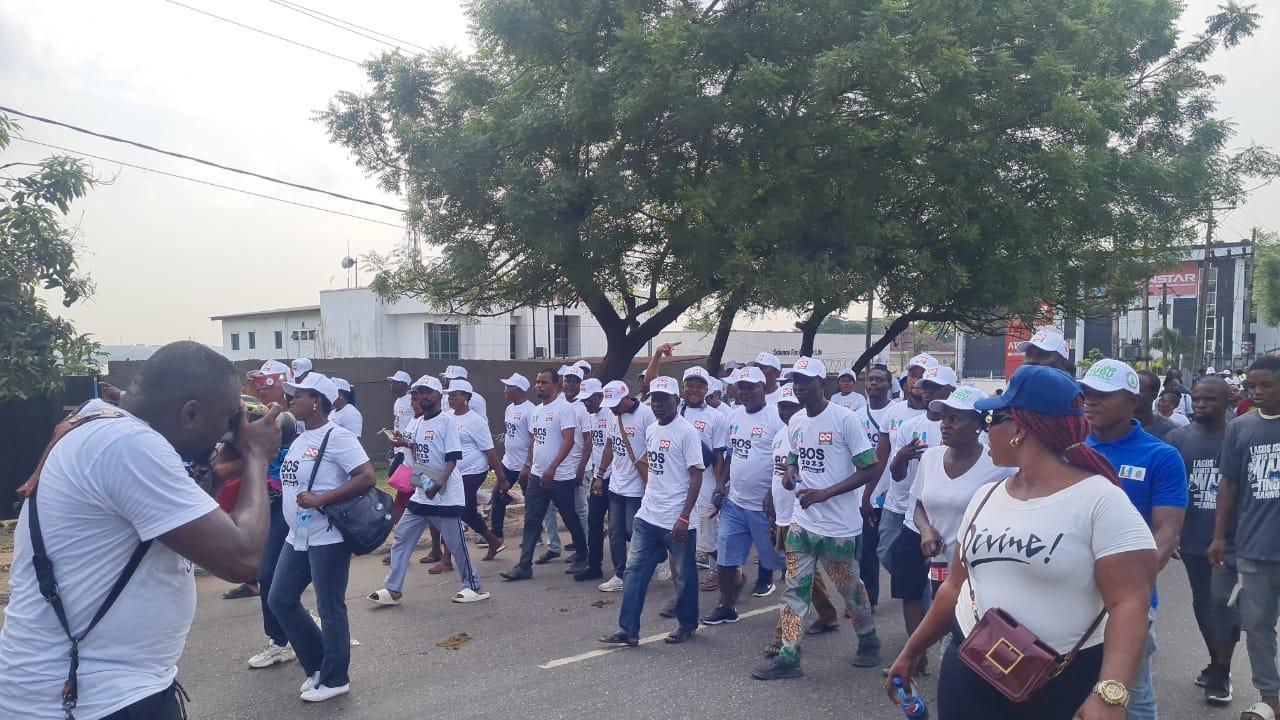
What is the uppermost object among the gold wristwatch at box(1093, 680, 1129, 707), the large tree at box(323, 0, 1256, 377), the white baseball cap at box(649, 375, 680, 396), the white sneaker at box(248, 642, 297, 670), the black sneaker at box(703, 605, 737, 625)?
the large tree at box(323, 0, 1256, 377)

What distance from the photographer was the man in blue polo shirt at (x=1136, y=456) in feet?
13.1

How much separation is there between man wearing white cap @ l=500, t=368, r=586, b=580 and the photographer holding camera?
6.56 metres

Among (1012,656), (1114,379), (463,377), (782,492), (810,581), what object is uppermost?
(1114,379)

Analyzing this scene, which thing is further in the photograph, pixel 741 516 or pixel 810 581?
pixel 741 516

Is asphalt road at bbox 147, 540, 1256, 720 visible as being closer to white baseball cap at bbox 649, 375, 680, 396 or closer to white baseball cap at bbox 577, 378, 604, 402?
white baseball cap at bbox 649, 375, 680, 396

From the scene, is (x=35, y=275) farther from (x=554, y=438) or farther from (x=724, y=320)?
(x=724, y=320)

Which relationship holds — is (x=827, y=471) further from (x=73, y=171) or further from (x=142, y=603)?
(x=73, y=171)

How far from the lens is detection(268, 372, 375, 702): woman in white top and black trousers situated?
539 centimetres

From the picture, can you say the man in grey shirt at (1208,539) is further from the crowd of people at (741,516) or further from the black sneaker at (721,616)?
the black sneaker at (721,616)

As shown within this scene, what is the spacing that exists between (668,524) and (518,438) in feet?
13.6

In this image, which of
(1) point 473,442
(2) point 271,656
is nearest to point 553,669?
(2) point 271,656

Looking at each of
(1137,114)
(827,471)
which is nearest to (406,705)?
(827,471)

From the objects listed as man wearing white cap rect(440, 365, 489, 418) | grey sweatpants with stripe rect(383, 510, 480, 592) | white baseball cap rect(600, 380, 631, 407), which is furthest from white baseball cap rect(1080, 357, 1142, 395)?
man wearing white cap rect(440, 365, 489, 418)

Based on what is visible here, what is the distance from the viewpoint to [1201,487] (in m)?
5.63
